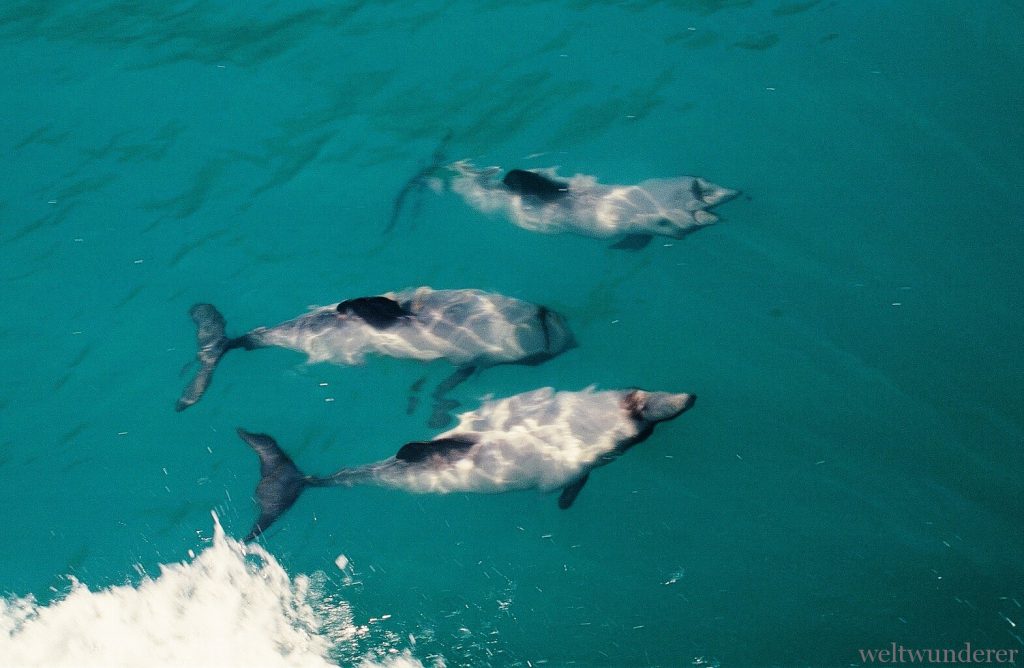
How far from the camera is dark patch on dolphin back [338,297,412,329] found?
24.6ft

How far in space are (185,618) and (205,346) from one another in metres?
2.57

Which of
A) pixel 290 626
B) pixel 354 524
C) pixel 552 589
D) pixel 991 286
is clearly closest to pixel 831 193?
pixel 991 286

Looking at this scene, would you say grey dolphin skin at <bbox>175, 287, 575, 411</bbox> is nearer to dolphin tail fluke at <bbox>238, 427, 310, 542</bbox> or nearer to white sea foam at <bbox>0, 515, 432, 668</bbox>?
dolphin tail fluke at <bbox>238, 427, 310, 542</bbox>

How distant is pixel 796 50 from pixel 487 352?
18.9 ft

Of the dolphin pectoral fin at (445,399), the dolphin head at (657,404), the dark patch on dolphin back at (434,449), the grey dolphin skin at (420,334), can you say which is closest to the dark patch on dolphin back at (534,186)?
the grey dolphin skin at (420,334)

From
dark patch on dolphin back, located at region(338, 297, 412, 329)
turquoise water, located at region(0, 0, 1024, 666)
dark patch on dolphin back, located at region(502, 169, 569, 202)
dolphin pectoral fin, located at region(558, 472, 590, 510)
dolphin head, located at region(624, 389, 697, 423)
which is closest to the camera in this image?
turquoise water, located at region(0, 0, 1024, 666)

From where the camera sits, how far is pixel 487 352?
7.72 m

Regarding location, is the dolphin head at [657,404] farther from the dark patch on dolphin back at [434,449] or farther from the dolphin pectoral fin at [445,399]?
the dolphin pectoral fin at [445,399]

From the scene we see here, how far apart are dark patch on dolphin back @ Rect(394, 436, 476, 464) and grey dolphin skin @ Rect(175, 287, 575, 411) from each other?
0.49 m

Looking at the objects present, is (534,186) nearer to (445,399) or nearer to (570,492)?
(445,399)

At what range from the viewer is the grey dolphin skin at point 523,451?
6.94m

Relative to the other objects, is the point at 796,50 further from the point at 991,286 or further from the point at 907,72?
the point at 991,286

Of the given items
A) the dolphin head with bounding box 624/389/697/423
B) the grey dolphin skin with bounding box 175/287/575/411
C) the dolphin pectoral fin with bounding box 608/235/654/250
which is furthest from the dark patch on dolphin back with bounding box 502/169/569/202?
the dolphin head with bounding box 624/389/697/423

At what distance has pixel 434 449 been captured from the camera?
6980 millimetres
